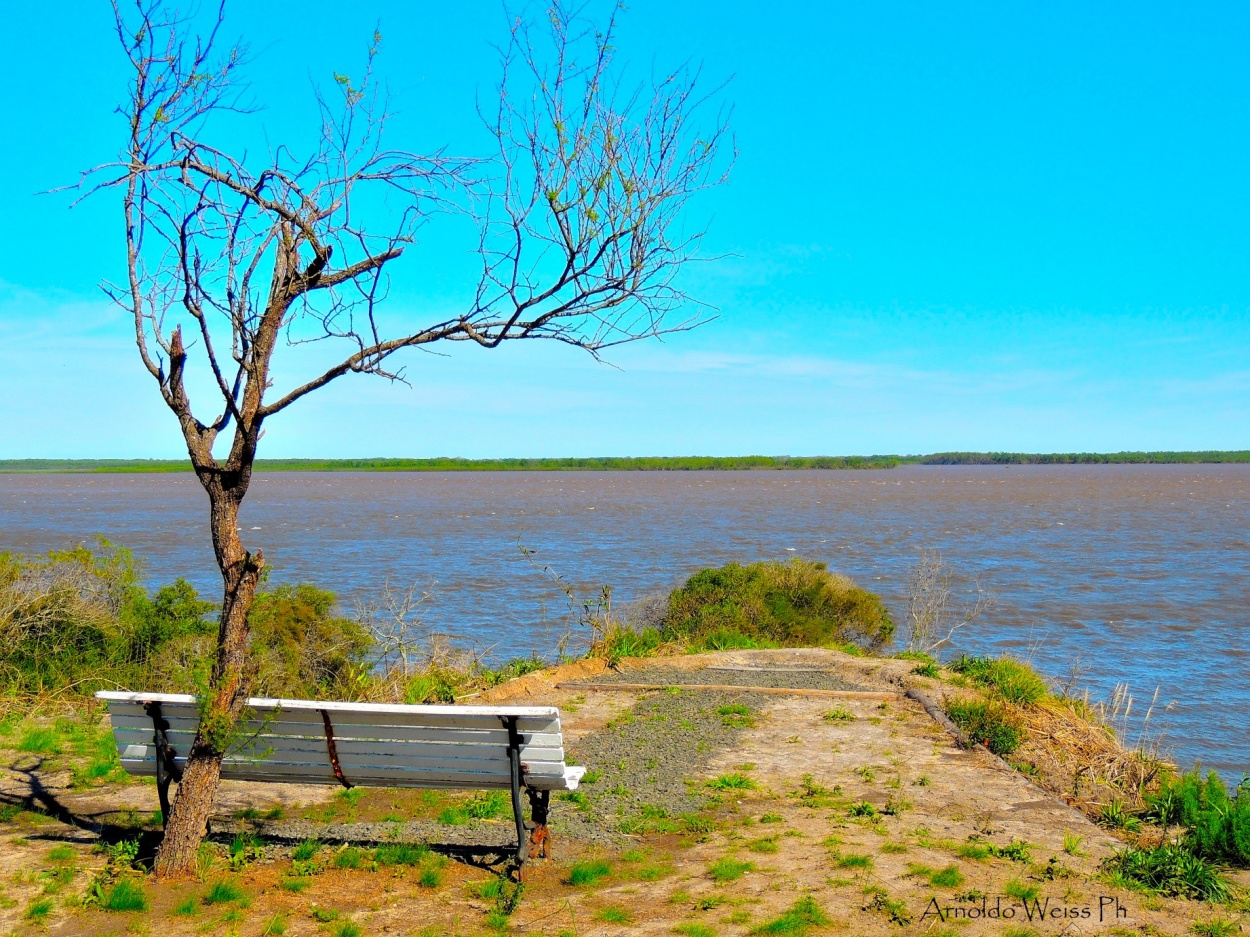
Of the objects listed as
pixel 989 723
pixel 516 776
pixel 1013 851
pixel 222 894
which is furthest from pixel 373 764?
pixel 989 723

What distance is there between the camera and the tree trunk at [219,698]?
4.76m

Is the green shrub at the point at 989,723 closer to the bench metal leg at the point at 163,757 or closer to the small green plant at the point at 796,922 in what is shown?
the small green plant at the point at 796,922

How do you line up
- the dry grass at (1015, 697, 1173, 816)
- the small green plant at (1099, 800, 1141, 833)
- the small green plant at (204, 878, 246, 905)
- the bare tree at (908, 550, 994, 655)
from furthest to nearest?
the bare tree at (908, 550, 994, 655), the dry grass at (1015, 697, 1173, 816), the small green plant at (1099, 800, 1141, 833), the small green plant at (204, 878, 246, 905)

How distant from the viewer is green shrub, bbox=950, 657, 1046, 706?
374 inches

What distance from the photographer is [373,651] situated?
1586 cm

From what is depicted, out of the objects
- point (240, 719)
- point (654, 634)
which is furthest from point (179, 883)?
point (654, 634)

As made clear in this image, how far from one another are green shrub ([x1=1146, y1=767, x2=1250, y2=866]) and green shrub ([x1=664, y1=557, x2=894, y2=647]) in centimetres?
860

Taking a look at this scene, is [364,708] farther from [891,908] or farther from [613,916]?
[891,908]

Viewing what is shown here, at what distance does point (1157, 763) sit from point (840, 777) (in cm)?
280

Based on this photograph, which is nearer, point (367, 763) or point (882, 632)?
point (367, 763)

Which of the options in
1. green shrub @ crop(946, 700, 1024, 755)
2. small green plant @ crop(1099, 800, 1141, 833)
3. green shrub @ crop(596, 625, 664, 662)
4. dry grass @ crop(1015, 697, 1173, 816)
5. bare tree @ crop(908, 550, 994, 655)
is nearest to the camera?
small green plant @ crop(1099, 800, 1141, 833)

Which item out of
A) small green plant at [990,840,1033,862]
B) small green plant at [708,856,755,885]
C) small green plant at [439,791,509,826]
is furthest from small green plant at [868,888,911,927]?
small green plant at [439,791,509,826]

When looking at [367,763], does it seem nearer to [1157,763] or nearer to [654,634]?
[1157,763]

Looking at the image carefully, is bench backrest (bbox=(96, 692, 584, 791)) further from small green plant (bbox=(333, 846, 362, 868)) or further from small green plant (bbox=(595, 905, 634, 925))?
small green plant (bbox=(595, 905, 634, 925))
